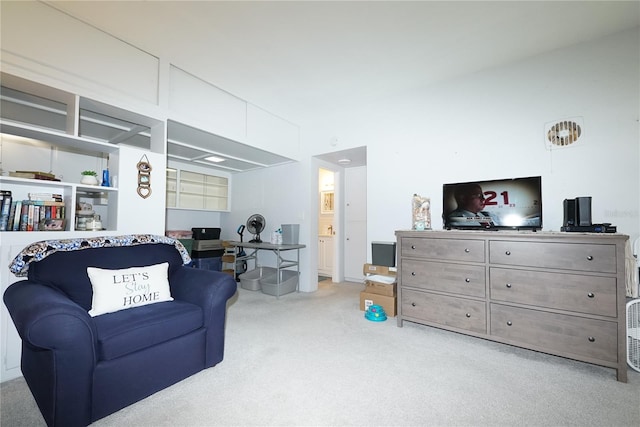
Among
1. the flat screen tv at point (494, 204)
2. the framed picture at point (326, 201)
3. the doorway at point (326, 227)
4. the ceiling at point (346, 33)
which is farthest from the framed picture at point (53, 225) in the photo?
the framed picture at point (326, 201)

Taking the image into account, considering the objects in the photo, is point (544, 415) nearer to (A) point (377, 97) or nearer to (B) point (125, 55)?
(A) point (377, 97)

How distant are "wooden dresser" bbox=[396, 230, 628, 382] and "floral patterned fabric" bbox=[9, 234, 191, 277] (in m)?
2.37

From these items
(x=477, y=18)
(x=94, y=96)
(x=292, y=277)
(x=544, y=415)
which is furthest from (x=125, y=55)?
(x=544, y=415)

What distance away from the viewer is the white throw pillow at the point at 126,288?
5.49 ft

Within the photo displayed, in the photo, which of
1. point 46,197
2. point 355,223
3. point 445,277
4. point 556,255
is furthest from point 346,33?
point 355,223

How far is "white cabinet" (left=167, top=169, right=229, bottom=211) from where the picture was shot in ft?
15.2

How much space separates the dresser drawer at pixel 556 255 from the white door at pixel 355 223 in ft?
8.70

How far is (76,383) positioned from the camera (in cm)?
129

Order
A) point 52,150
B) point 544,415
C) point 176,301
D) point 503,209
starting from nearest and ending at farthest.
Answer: point 544,415, point 176,301, point 503,209, point 52,150

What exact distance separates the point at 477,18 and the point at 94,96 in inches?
124

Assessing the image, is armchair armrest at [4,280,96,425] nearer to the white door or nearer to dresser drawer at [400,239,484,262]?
dresser drawer at [400,239,484,262]

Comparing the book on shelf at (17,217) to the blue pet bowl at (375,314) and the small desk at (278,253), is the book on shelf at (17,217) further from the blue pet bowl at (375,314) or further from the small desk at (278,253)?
the blue pet bowl at (375,314)

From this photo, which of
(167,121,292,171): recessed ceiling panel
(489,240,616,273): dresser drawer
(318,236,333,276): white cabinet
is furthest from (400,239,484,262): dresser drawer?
(318,236,333,276): white cabinet

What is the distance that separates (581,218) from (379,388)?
1.99m
